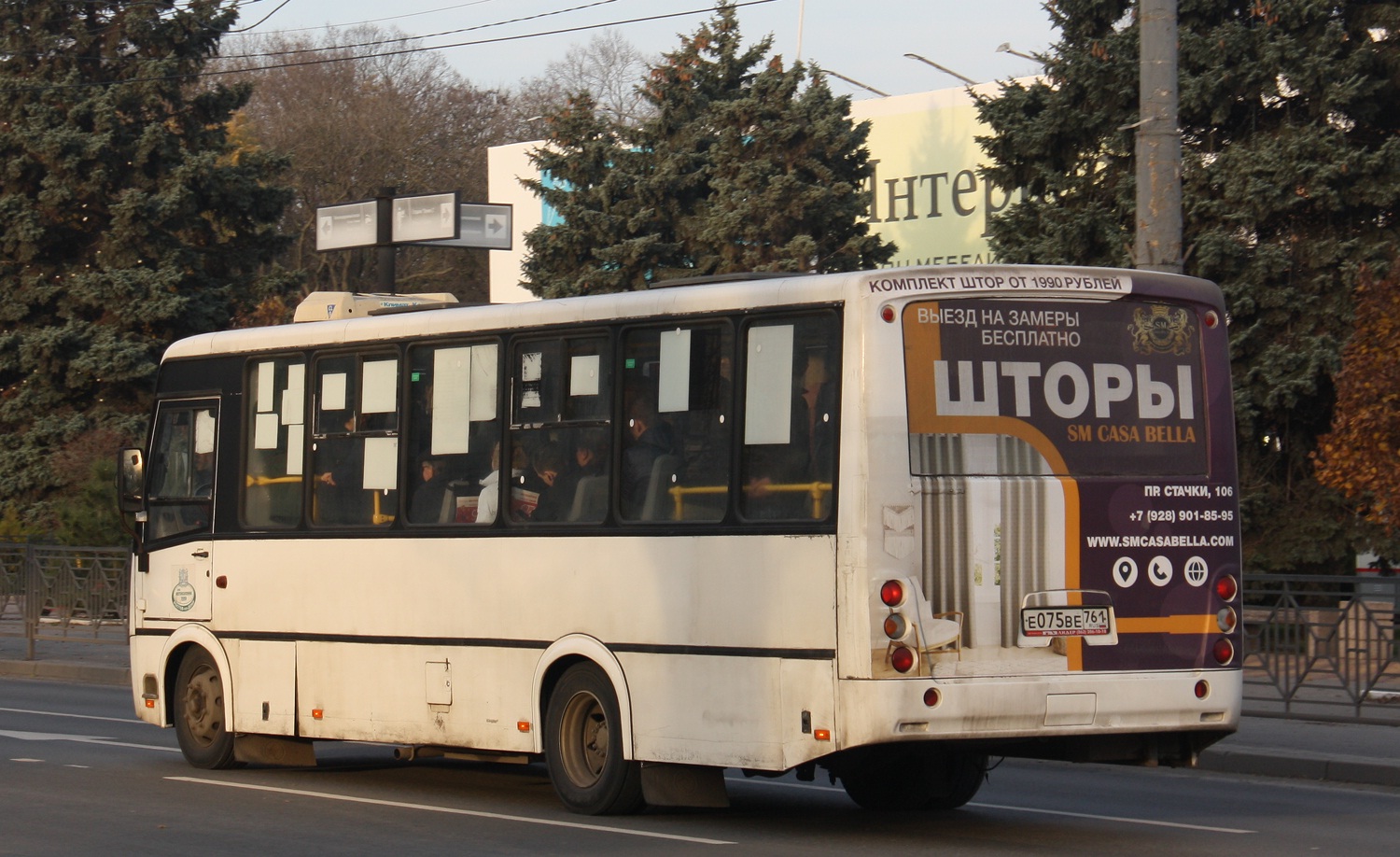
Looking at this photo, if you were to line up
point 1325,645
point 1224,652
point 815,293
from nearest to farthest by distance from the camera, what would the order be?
point 815,293
point 1224,652
point 1325,645

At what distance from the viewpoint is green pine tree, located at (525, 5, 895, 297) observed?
116 ft

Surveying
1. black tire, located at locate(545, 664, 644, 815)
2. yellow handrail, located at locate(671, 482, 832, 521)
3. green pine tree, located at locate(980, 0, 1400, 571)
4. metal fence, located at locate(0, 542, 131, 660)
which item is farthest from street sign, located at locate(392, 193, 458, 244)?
yellow handrail, located at locate(671, 482, 832, 521)

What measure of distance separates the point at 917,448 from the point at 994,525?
0.53 meters

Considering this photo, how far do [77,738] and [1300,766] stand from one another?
9247mm

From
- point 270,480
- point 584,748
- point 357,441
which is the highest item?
point 357,441

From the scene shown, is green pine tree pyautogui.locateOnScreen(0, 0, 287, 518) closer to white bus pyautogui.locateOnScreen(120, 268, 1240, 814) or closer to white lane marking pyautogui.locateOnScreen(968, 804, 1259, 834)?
white bus pyautogui.locateOnScreen(120, 268, 1240, 814)

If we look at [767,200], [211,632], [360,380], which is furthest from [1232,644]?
[767,200]

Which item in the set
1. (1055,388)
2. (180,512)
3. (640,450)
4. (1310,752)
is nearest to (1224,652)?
(1055,388)

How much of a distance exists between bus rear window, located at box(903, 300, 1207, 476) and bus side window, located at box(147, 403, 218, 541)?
611cm

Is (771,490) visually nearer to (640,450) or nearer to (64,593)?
(640,450)

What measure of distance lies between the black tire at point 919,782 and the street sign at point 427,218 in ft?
45.1

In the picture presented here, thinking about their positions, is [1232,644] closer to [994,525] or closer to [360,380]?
[994,525]

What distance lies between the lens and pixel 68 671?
78.8ft

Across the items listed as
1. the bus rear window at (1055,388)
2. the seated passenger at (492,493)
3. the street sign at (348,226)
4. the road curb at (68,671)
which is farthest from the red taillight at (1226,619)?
the street sign at (348,226)
